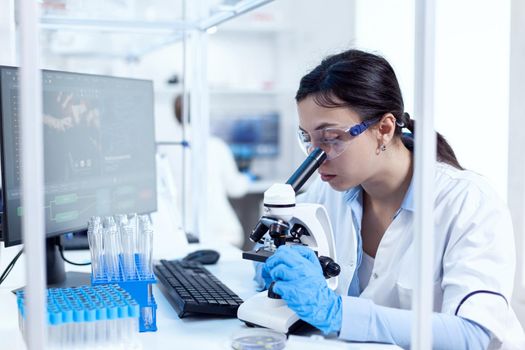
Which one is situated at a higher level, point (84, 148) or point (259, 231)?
point (84, 148)

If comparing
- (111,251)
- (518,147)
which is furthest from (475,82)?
(111,251)

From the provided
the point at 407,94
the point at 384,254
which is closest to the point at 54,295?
the point at 384,254

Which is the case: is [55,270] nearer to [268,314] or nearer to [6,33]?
[268,314]

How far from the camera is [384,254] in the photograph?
1.33 metres

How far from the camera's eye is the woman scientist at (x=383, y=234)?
3.39 feet

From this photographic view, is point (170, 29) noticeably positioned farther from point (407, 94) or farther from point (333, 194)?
point (407, 94)

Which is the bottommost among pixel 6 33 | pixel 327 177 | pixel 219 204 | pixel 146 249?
pixel 219 204

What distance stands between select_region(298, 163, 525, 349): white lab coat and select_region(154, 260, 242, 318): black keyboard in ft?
0.86

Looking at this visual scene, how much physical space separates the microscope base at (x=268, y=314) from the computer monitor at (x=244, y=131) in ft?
11.5

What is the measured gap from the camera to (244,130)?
463cm

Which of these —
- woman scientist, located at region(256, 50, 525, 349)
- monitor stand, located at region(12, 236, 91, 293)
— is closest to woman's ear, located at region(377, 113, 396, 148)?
woman scientist, located at region(256, 50, 525, 349)

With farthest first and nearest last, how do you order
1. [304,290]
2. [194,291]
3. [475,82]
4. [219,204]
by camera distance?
[219,204], [475,82], [194,291], [304,290]

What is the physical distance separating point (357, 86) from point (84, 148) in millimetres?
634

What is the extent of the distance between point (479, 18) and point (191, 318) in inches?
58.0
